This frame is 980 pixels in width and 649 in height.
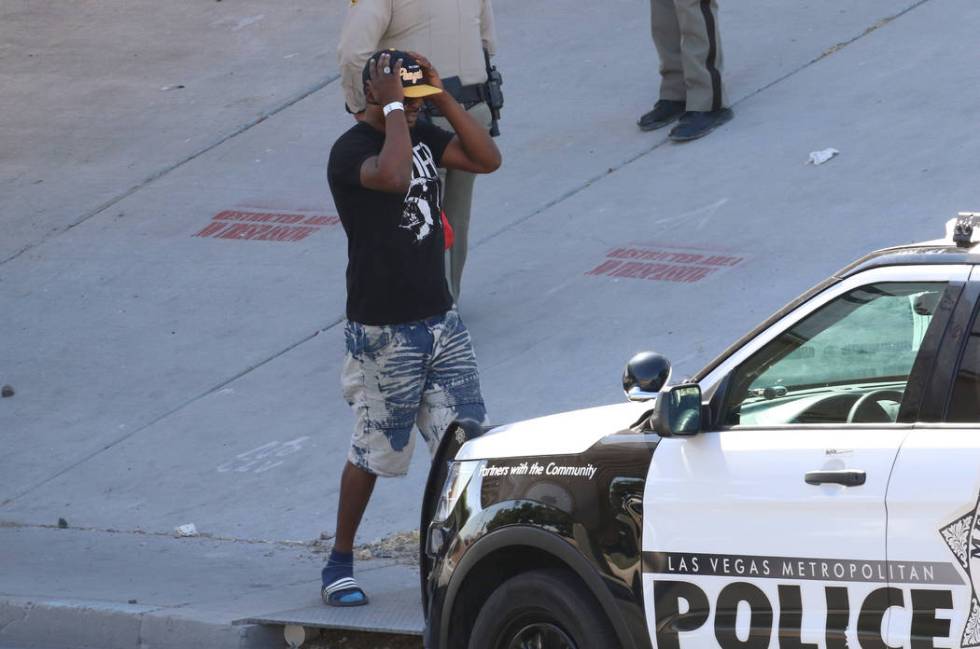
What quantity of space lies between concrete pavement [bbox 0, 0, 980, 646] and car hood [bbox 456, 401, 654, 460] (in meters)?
1.67

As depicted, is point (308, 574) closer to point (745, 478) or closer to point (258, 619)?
point (258, 619)

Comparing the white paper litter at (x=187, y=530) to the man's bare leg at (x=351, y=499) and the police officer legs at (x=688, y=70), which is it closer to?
the man's bare leg at (x=351, y=499)

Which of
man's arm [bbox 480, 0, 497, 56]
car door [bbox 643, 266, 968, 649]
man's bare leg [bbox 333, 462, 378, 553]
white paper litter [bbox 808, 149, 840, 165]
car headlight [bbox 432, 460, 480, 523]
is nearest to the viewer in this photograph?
car door [bbox 643, 266, 968, 649]

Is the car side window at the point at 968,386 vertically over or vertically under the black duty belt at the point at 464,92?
over

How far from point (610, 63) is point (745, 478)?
7.95m

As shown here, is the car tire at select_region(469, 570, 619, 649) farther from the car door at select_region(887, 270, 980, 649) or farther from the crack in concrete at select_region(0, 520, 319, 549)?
the crack in concrete at select_region(0, 520, 319, 549)

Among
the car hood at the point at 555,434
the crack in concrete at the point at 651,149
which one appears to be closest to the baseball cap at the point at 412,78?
the car hood at the point at 555,434

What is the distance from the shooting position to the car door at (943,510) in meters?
3.78

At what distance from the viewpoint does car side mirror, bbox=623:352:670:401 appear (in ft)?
15.8

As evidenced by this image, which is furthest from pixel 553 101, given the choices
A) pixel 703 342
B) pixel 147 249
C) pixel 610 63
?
pixel 703 342

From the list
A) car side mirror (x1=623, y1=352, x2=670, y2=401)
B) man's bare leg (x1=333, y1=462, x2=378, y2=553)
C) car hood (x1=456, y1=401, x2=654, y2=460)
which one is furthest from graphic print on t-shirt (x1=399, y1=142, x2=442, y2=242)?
car side mirror (x1=623, y1=352, x2=670, y2=401)

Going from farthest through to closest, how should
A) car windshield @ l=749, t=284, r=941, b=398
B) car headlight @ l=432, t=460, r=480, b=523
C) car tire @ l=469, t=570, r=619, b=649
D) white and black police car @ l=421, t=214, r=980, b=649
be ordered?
car headlight @ l=432, t=460, r=480, b=523 < car tire @ l=469, t=570, r=619, b=649 < car windshield @ l=749, t=284, r=941, b=398 < white and black police car @ l=421, t=214, r=980, b=649

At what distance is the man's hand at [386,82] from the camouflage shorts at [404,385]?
0.81 metres

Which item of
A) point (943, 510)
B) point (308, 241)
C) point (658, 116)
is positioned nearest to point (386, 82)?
point (943, 510)
